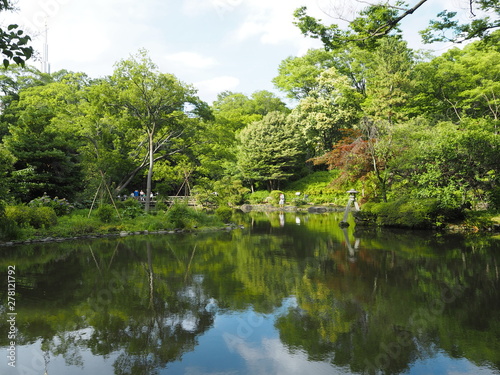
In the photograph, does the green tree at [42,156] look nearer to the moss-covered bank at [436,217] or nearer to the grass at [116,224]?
the grass at [116,224]

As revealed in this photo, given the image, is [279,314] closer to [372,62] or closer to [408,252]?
[408,252]

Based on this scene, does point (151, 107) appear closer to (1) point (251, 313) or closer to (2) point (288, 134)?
(1) point (251, 313)

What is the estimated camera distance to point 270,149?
33.1 meters

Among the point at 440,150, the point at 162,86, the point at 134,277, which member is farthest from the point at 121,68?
the point at 440,150

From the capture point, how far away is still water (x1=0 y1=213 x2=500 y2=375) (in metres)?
3.67

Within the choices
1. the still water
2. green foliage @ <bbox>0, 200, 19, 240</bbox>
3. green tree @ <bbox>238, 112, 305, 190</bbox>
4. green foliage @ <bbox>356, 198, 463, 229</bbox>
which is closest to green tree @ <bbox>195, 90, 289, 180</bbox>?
green tree @ <bbox>238, 112, 305, 190</bbox>

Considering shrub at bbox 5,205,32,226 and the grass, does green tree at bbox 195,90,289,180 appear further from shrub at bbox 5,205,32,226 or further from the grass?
shrub at bbox 5,205,32,226

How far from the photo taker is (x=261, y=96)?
46.9 meters

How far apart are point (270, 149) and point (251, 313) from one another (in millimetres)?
28543

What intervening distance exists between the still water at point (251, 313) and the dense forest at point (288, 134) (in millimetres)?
3106

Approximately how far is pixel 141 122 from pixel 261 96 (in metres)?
31.8

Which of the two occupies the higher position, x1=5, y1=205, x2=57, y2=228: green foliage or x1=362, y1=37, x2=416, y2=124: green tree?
x1=362, y1=37, x2=416, y2=124: green tree

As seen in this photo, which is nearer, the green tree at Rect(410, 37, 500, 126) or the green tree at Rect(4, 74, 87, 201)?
the green tree at Rect(4, 74, 87, 201)

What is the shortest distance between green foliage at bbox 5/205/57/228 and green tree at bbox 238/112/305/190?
2213 cm
